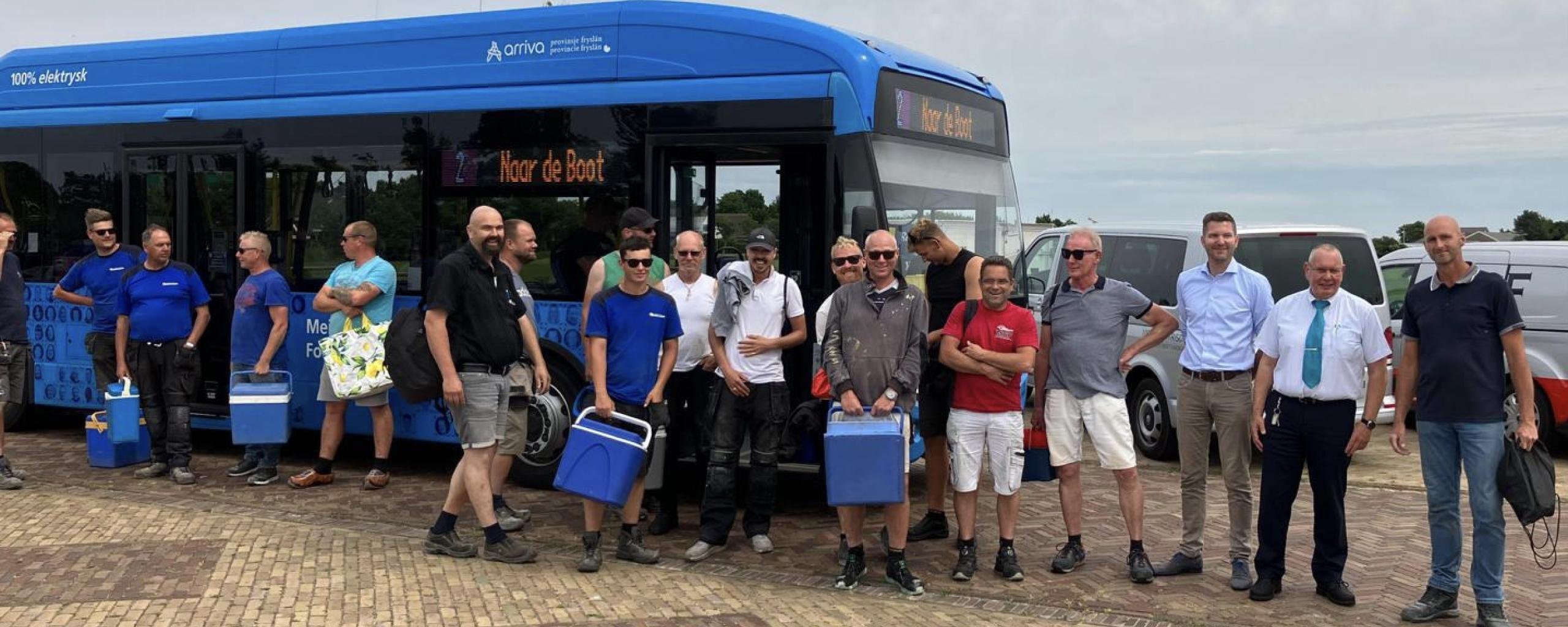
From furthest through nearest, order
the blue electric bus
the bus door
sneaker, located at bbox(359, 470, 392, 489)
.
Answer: the bus door → sneaker, located at bbox(359, 470, 392, 489) → the blue electric bus

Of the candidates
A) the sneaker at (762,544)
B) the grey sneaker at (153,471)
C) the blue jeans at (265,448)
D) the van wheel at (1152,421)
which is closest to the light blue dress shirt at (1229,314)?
the sneaker at (762,544)

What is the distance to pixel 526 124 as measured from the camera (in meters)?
8.80

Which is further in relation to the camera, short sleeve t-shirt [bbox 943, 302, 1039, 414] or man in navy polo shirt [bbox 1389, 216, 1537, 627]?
short sleeve t-shirt [bbox 943, 302, 1039, 414]

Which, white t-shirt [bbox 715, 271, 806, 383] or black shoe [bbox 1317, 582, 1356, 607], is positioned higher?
white t-shirt [bbox 715, 271, 806, 383]

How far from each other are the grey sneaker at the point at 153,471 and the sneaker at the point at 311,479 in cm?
97

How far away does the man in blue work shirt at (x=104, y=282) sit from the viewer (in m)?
9.45

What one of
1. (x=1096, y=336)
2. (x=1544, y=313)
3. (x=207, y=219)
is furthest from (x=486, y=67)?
(x=1544, y=313)

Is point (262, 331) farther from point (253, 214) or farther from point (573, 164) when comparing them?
point (573, 164)

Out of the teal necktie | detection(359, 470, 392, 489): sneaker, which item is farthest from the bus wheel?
the teal necktie

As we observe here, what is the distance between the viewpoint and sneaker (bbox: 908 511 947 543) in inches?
298

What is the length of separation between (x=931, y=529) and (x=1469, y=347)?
2.93m

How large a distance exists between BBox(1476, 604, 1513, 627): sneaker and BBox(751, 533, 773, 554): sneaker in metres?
3.36

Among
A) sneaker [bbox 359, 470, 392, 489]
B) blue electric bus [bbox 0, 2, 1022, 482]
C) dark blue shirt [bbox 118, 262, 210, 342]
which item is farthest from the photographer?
dark blue shirt [bbox 118, 262, 210, 342]

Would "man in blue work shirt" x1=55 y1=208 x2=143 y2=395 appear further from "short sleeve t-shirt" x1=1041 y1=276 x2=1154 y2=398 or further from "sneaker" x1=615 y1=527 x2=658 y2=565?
"short sleeve t-shirt" x1=1041 y1=276 x2=1154 y2=398
